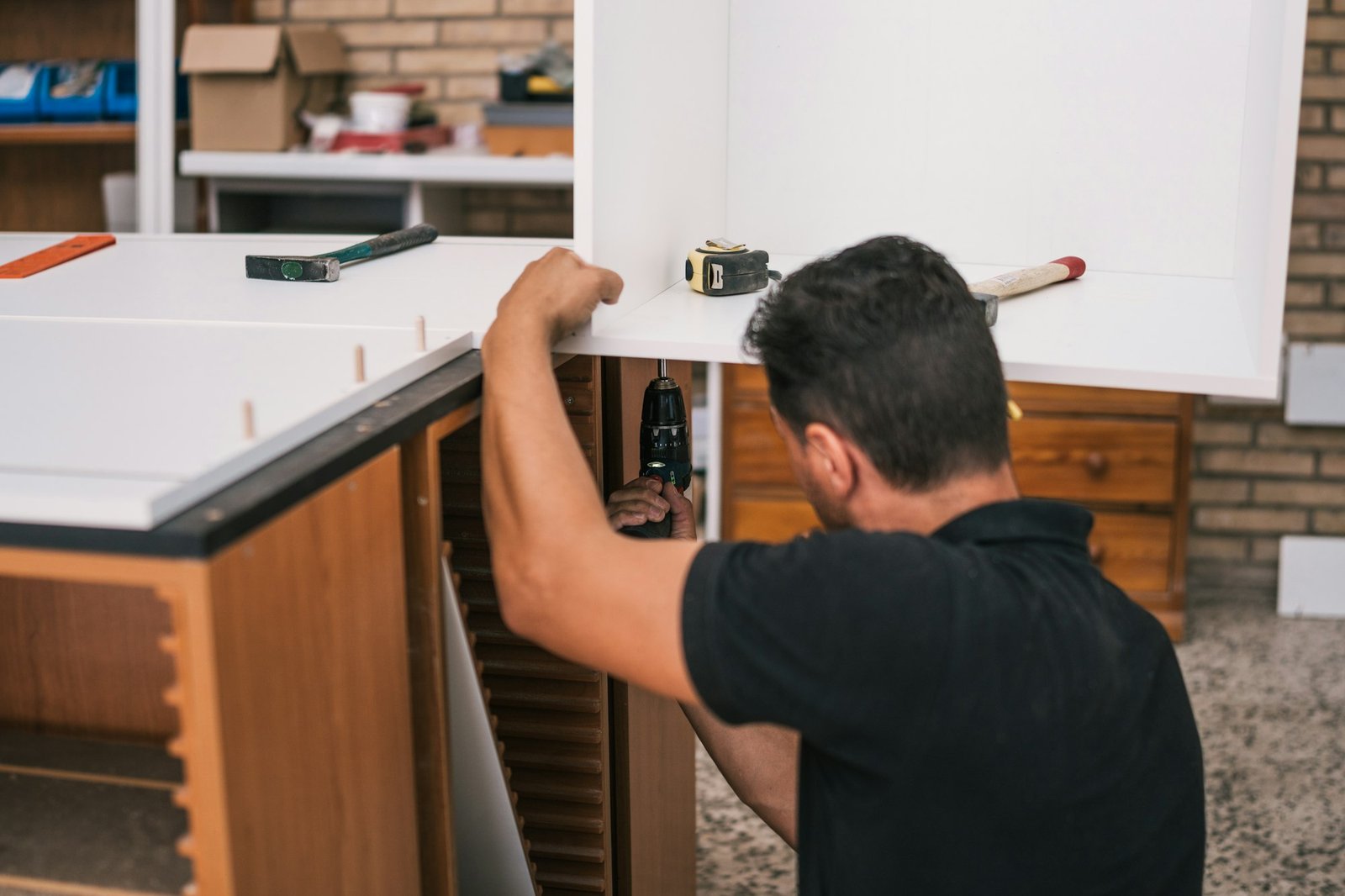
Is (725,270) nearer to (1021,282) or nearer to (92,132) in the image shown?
(1021,282)

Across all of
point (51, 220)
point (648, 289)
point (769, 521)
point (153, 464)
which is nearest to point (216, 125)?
point (51, 220)

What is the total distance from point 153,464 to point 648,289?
713 millimetres

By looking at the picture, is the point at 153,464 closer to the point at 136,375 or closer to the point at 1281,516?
the point at 136,375

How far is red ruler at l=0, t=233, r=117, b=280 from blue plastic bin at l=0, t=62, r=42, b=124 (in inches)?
65.2

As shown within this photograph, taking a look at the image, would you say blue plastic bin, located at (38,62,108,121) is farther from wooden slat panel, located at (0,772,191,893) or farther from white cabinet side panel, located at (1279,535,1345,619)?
white cabinet side panel, located at (1279,535,1345,619)

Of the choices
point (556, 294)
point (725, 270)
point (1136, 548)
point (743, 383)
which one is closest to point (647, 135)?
point (725, 270)

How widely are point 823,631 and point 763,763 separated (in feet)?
1.68

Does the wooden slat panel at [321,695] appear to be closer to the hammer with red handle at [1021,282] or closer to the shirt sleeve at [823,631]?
the shirt sleeve at [823,631]

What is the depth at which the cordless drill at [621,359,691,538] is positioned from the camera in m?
1.31

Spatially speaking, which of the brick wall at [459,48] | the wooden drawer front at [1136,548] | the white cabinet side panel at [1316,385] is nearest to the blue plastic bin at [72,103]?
the brick wall at [459,48]

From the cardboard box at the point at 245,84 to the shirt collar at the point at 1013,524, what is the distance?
252cm

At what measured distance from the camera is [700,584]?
2.93ft

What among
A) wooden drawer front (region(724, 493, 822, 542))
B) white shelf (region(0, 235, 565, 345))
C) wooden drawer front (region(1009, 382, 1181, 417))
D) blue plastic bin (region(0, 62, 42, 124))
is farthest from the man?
blue plastic bin (region(0, 62, 42, 124))

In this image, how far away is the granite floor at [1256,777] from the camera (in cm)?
210
